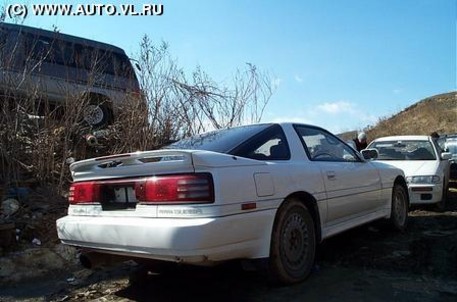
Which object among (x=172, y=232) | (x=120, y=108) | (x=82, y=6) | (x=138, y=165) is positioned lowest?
(x=172, y=232)

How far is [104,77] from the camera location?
8477mm

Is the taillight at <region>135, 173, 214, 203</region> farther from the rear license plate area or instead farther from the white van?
the white van

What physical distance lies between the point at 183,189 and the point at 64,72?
17.5ft

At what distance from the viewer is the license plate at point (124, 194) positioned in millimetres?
4070

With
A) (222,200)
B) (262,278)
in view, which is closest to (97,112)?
(262,278)

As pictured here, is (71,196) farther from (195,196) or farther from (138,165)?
(195,196)

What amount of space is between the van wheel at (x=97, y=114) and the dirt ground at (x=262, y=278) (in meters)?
2.91

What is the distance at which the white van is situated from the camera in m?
7.21

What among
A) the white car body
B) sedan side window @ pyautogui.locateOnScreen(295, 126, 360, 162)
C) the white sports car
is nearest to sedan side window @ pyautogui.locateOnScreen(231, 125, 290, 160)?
the white sports car

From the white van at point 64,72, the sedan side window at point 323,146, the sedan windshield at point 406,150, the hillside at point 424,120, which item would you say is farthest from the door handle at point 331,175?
the hillside at point 424,120

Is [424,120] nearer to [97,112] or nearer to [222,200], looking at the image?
[97,112]

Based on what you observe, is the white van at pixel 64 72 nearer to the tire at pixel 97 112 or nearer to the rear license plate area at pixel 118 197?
the tire at pixel 97 112

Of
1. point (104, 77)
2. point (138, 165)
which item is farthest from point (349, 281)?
point (104, 77)

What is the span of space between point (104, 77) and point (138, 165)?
4878 mm
